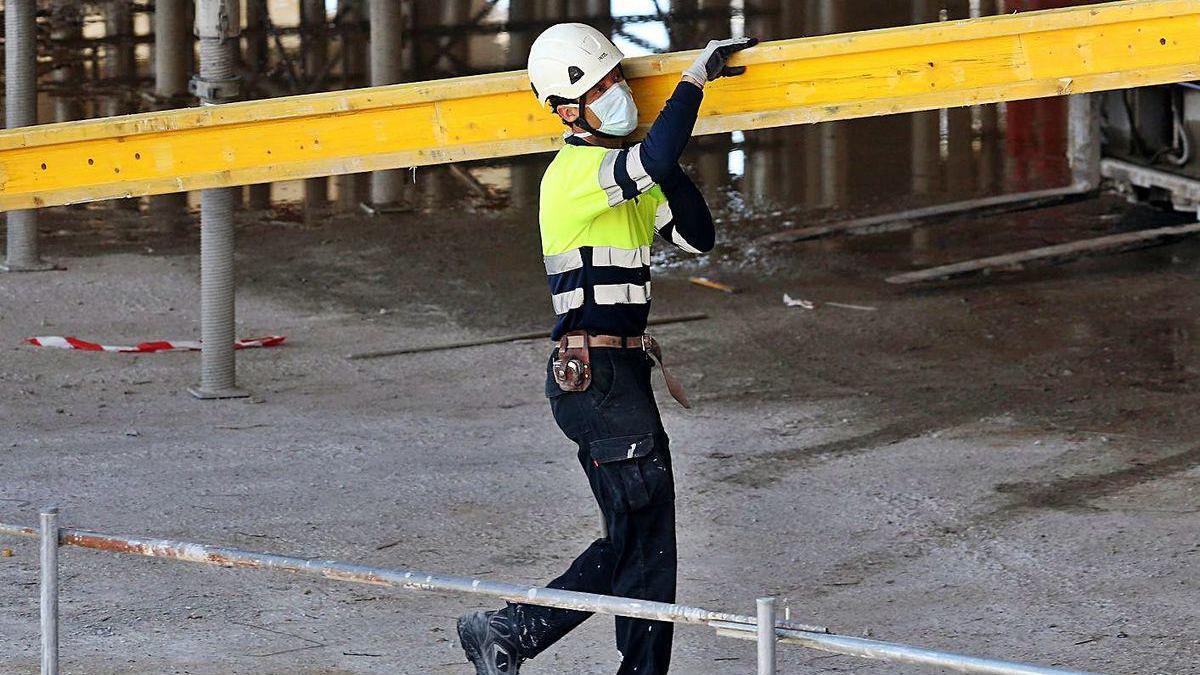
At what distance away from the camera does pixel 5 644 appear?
638 centimetres

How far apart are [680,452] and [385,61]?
726cm

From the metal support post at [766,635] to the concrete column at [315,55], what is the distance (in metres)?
11.6

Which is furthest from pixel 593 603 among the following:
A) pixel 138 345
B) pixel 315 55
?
pixel 315 55

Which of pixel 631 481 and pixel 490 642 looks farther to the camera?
pixel 490 642

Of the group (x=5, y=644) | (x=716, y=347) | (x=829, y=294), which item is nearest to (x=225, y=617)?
(x=5, y=644)

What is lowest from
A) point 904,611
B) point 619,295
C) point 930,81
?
point 904,611

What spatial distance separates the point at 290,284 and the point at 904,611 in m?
7.05

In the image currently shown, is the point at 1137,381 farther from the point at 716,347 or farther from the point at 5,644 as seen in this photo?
the point at 5,644

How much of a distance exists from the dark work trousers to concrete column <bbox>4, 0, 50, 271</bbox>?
8.28m

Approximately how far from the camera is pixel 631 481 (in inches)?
211

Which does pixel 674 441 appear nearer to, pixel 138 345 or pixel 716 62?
pixel 138 345

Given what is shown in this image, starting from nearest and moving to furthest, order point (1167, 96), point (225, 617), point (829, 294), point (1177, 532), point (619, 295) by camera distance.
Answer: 1. point (619, 295)
2. point (225, 617)
3. point (1177, 532)
4. point (829, 294)
5. point (1167, 96)

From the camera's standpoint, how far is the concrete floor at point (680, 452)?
21.7 feet

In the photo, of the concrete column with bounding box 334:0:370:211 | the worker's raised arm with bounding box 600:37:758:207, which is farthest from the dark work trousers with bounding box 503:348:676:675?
the concrete column with bounding box 334:0:370:211
